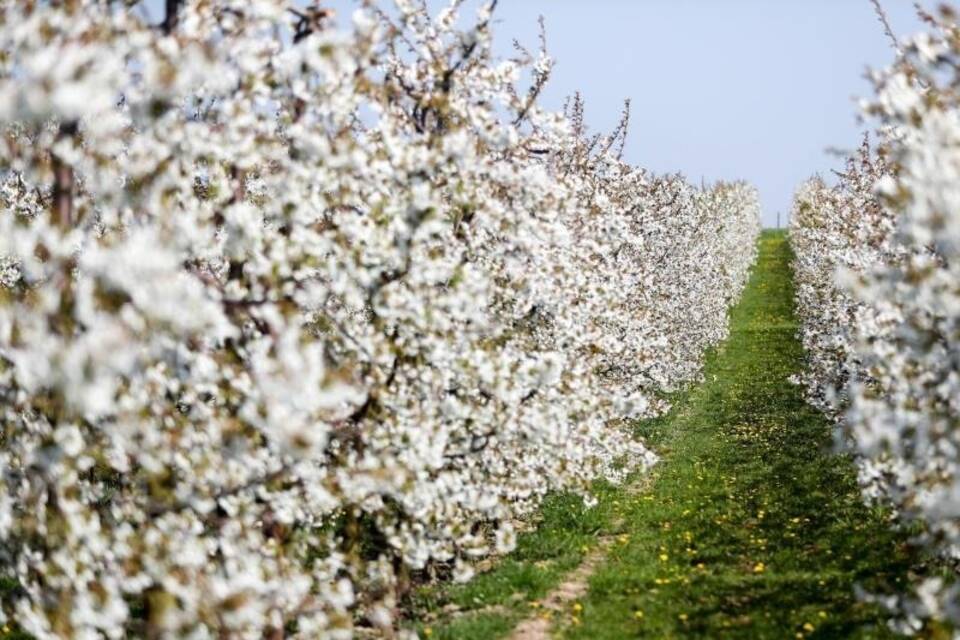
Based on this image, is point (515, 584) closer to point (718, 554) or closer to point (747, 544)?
point (718, 554)

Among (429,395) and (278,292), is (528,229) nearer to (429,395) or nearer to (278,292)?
(429,395)

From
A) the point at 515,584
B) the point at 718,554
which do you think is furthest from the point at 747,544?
the point at 515,584

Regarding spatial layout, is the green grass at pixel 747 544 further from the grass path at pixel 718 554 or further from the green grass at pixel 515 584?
the green grass at pixel 515 584

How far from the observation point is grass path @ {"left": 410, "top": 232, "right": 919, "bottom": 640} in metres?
12.6

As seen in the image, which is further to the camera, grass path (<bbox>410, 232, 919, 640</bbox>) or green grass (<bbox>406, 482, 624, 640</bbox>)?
green grass (<bbox>406, 482, 624, 640</bbox>)

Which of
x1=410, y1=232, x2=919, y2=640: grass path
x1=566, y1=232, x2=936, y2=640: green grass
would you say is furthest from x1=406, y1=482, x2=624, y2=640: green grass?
x1=566, y1=232, x2=936, y2=640: green grass

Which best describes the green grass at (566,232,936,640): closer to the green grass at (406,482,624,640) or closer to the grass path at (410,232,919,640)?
the grass path at (410,232,919,640)

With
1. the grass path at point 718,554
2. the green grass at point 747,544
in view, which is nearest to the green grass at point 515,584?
the grass path at point 718,554

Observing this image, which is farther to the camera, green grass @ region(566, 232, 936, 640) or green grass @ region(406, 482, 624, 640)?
green grass @ region(406, 482, 624, 640)

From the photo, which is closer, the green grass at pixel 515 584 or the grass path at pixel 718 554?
the grass path at pixel 718 554

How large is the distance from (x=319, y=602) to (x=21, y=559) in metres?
2.93

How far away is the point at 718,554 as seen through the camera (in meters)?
15.9

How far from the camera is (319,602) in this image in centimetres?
895

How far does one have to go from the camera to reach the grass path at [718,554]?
41.4ft
